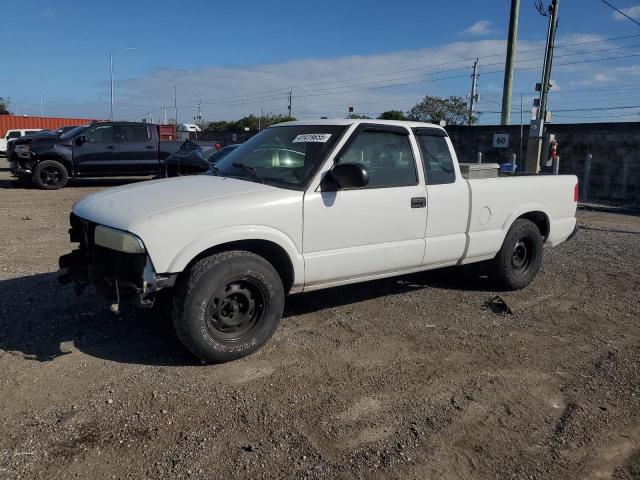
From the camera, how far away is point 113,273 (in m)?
3.79

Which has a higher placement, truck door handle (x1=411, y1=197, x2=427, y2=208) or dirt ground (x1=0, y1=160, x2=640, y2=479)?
truck door handle (x1=411, y1=197, x2=427, y2=208)

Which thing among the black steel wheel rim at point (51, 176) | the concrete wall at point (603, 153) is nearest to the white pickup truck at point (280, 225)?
the black steel wheel rim at point (51, 176)

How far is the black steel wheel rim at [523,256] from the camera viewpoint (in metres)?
6.12

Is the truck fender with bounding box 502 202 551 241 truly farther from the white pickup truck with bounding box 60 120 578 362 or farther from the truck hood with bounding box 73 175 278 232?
the truck hood with bounding box 73 175 278 232

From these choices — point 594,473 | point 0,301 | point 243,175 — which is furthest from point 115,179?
point 594,473

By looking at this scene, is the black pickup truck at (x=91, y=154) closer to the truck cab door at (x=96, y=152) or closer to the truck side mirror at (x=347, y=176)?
the truck cab door at (x=96, y=152)

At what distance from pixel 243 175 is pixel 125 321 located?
1.62 meters

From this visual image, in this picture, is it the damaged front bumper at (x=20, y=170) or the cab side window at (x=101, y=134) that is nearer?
the damaged front bumper at (x=20, y=170)

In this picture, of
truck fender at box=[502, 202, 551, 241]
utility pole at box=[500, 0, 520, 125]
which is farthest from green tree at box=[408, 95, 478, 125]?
truck fender at box=[502, 202, 551, 241]

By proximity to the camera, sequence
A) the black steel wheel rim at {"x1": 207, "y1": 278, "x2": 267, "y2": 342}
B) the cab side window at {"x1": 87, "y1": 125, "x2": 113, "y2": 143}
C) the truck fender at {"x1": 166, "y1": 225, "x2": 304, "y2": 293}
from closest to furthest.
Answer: the truck fender at {"x1": 166, "y1": 225, "x2": 304, "y2": 293} < the black steel wheel rim at {"x1": 207, "y1": 278, "x2": 267, "y2": 342} < the cab side window at {"x1": 87, "y1": 125, "x2": 113, "y2": 143}

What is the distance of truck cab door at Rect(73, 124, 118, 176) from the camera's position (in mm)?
15172

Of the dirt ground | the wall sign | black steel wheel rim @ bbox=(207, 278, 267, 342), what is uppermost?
the wall sign

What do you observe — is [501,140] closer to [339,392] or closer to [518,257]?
[518,257]

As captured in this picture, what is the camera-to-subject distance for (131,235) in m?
3.61
